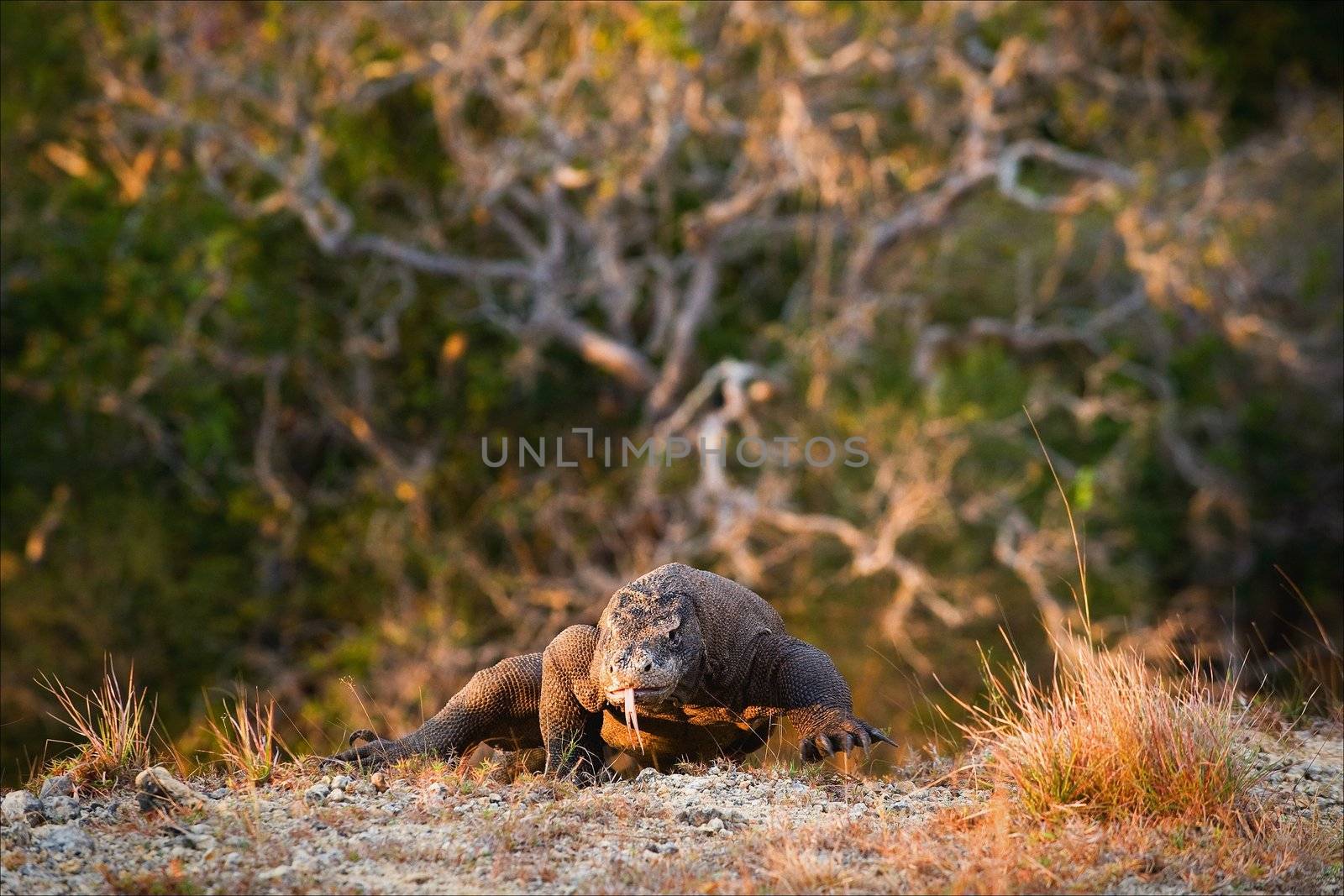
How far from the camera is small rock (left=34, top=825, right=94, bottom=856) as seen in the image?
397cm

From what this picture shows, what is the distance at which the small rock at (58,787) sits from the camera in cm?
439

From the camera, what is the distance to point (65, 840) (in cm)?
401

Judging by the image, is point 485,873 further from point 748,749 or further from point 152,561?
point 152,561

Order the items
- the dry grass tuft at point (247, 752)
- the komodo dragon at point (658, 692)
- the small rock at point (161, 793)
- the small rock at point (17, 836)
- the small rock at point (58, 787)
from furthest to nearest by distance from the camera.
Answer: the komodo dragon at point (658, 692), the dry grass tuft at point (247, 752), the small rock at point (58, 787), the small rock at point (161, 793), the small rock at point (17, 836)

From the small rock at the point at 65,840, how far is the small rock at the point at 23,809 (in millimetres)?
107

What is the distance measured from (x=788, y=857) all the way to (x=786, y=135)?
896 centimetres

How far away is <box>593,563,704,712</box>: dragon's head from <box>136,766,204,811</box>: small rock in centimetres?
121

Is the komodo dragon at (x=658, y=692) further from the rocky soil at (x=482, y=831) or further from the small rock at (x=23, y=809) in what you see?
the small rock at (x=23, y=809)

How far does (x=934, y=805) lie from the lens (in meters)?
4.61

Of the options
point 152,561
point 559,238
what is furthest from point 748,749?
point 152,561

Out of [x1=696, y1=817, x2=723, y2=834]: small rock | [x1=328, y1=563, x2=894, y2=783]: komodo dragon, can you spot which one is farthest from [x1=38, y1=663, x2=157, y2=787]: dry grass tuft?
[x1=696, y1=817, x2=723, y2=834]: small rock

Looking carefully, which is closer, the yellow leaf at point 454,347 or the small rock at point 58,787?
the small rock at point 58,787

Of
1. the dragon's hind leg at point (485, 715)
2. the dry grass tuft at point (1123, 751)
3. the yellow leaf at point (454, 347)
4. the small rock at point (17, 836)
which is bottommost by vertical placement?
the dragon's hind leg at point (485, 715)

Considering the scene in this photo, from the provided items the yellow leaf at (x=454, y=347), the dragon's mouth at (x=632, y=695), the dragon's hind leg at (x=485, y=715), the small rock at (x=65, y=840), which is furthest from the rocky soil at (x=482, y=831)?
the yellow leaf at (x=454, y=347)
